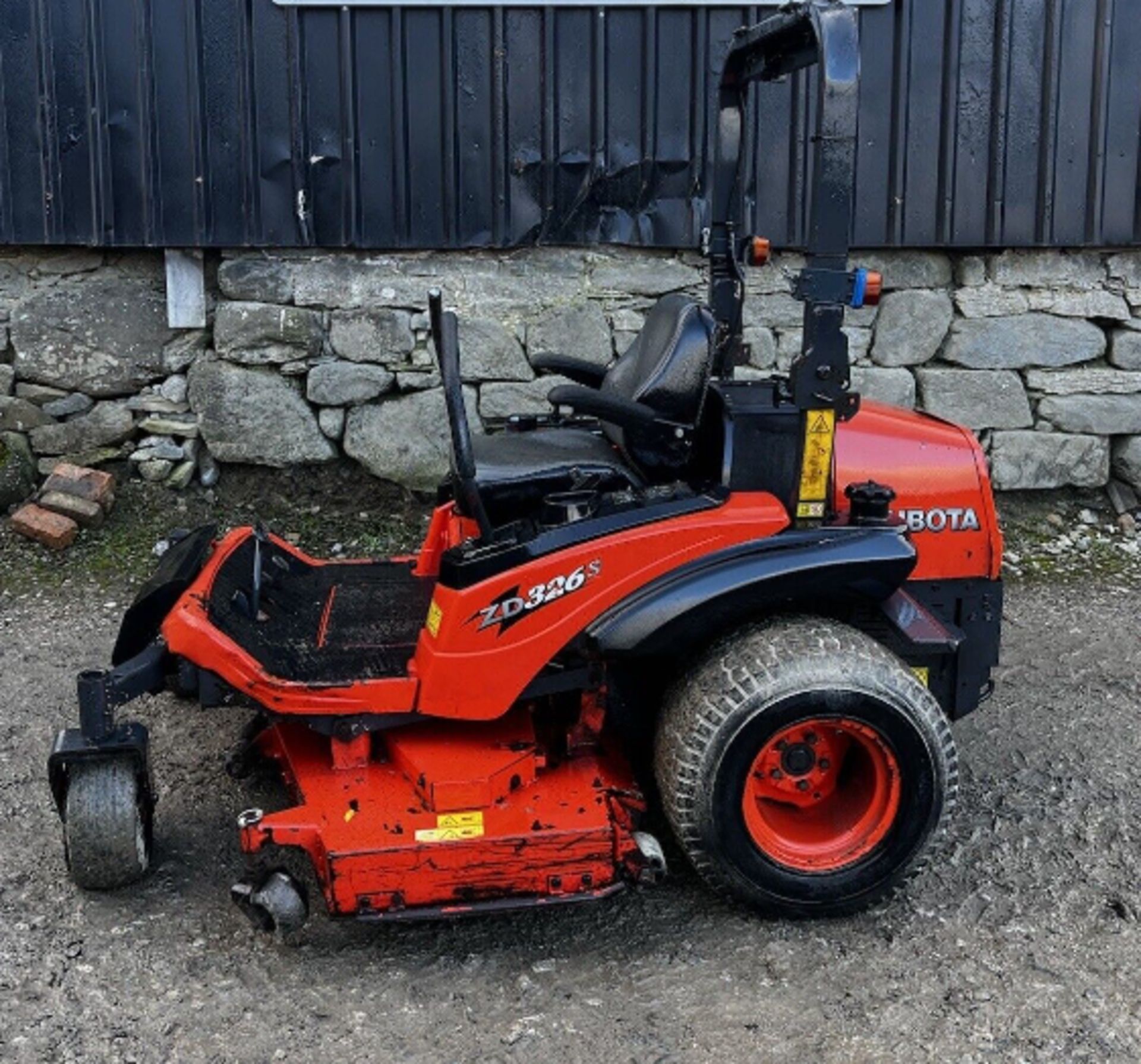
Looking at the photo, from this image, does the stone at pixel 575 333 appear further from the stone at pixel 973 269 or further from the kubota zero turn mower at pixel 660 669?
the kubota zero turn mower at pixel 660 669

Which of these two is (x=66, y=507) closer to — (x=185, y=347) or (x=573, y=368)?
(x=185, y=347)

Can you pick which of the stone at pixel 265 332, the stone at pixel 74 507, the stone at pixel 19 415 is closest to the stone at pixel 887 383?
the stone at pixel 265 332

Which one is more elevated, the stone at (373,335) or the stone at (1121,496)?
the stone at (373,335)

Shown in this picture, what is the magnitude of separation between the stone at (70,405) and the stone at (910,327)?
12.0 ft

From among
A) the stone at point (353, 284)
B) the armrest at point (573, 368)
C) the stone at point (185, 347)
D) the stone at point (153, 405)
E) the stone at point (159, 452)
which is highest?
the stone at point (353, 284)

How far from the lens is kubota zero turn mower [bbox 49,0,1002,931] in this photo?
3602mm

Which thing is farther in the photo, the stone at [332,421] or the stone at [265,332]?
the stone at [332,421]

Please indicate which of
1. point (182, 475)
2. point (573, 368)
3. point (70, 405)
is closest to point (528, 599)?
point (573, 368)

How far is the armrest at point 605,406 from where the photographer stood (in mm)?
3936

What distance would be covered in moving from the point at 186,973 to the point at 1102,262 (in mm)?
5294

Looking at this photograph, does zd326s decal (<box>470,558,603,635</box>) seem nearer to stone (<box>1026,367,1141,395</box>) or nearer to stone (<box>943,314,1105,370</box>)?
stone (<box>943,314,1105,370</box>)

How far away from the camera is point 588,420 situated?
4.94 metres

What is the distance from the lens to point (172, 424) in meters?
6.96

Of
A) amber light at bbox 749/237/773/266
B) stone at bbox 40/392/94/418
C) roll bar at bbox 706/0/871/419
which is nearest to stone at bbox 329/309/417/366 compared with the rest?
stone at bbox 40/392/94/418
